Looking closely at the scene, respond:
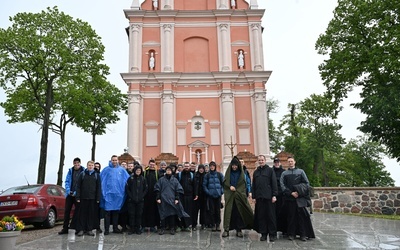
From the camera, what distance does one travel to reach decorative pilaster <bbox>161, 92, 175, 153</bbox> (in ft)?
87.2

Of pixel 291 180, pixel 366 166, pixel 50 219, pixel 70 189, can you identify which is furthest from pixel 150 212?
pixel 366 166

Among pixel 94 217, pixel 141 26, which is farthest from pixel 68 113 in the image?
pixel 94 217

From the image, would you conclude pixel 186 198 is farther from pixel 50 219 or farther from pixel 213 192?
pixel 50 219

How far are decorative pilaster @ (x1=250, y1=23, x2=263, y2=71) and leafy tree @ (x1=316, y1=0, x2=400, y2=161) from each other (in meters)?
7.69

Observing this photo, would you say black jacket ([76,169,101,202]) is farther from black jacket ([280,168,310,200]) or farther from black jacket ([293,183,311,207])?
black jacket ([293,183,311,207])

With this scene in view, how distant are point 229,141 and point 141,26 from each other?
1222 centimetres

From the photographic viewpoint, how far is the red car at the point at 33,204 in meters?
10.1

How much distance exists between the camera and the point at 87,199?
8.20 m

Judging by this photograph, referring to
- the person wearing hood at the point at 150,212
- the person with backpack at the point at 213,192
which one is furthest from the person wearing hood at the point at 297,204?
the person wearing hood at the point at 150,212

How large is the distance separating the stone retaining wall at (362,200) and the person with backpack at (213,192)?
311 inches

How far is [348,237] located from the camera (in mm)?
7340

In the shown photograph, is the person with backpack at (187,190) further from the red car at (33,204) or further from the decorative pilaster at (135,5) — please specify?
the decorative pilaster at (135,5)

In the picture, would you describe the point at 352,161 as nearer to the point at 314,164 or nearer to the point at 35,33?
the point at 314,164

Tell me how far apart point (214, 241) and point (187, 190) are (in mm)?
2173
